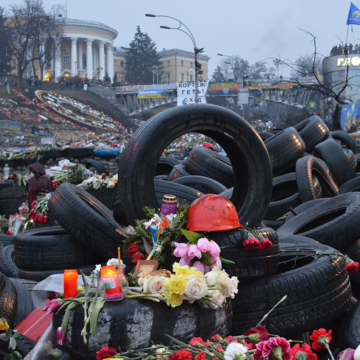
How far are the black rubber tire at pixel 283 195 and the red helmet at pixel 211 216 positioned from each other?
4.70 m

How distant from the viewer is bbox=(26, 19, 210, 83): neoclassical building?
114875 mm

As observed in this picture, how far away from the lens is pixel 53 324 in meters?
3.56

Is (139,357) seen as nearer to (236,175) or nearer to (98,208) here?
(236,175)

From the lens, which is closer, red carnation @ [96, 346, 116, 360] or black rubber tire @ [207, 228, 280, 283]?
red carnation @ [96, 346, 116, 360]

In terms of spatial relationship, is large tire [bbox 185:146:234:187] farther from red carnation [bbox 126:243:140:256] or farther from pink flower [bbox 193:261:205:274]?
pink flower [bbox 193:261:205:274]

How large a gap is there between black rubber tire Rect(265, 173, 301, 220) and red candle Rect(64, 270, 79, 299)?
5965 millimetres

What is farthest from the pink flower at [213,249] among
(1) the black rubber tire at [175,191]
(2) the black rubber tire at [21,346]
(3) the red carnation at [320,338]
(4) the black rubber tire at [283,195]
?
(4) the black rubber tire at [283,195]

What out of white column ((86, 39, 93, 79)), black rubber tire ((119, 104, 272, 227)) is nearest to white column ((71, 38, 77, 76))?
white column ((86, 39, 93, 79))

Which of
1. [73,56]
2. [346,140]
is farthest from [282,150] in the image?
[73,56]

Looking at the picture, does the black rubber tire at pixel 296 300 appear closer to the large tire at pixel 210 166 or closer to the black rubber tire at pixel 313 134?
the large tire at pixel 210 166

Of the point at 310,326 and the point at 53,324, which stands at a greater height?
the point at 53,324

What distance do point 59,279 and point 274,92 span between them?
7132 cm

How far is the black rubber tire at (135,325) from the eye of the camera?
11.1ft

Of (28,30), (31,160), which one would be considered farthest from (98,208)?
(28,30)
